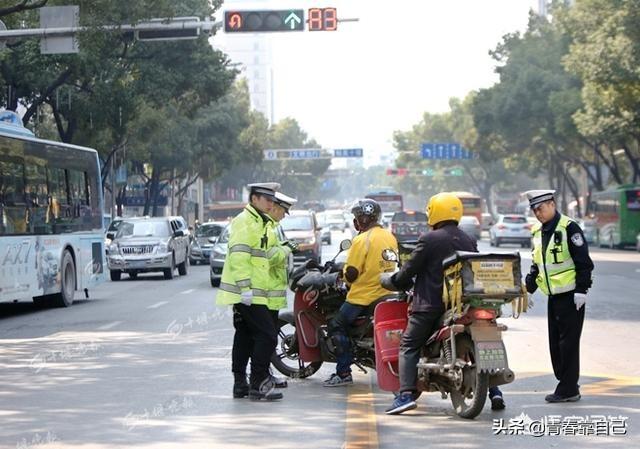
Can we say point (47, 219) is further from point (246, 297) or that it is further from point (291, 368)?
point (246, 297)

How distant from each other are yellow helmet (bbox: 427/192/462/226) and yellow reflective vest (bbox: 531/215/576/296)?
1.29m

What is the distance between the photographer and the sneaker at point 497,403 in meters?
9.72

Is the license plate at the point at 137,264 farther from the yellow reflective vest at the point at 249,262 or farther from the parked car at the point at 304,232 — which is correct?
the yellow reflective vest at the point at 249,262

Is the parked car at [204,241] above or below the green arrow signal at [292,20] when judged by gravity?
below

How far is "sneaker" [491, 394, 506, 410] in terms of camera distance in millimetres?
9719

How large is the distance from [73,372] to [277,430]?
4.34 m

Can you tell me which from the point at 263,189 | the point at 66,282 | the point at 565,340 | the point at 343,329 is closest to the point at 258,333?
the point at 343,329

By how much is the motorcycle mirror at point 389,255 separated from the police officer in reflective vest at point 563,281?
46.8 inches

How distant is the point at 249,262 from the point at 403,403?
1.80 meters

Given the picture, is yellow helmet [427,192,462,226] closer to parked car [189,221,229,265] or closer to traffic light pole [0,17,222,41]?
traffic light pole [0,17,222,41]

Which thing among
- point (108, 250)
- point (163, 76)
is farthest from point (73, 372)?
point (163, 76)

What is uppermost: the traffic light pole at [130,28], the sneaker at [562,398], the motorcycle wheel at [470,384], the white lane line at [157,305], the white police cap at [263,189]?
the traffic light pole at [130,28]

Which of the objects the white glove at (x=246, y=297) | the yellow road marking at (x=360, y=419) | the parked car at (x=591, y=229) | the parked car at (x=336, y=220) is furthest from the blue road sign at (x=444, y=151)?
the white glove at (x=246, y=297)

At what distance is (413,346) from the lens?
31.2 ft
